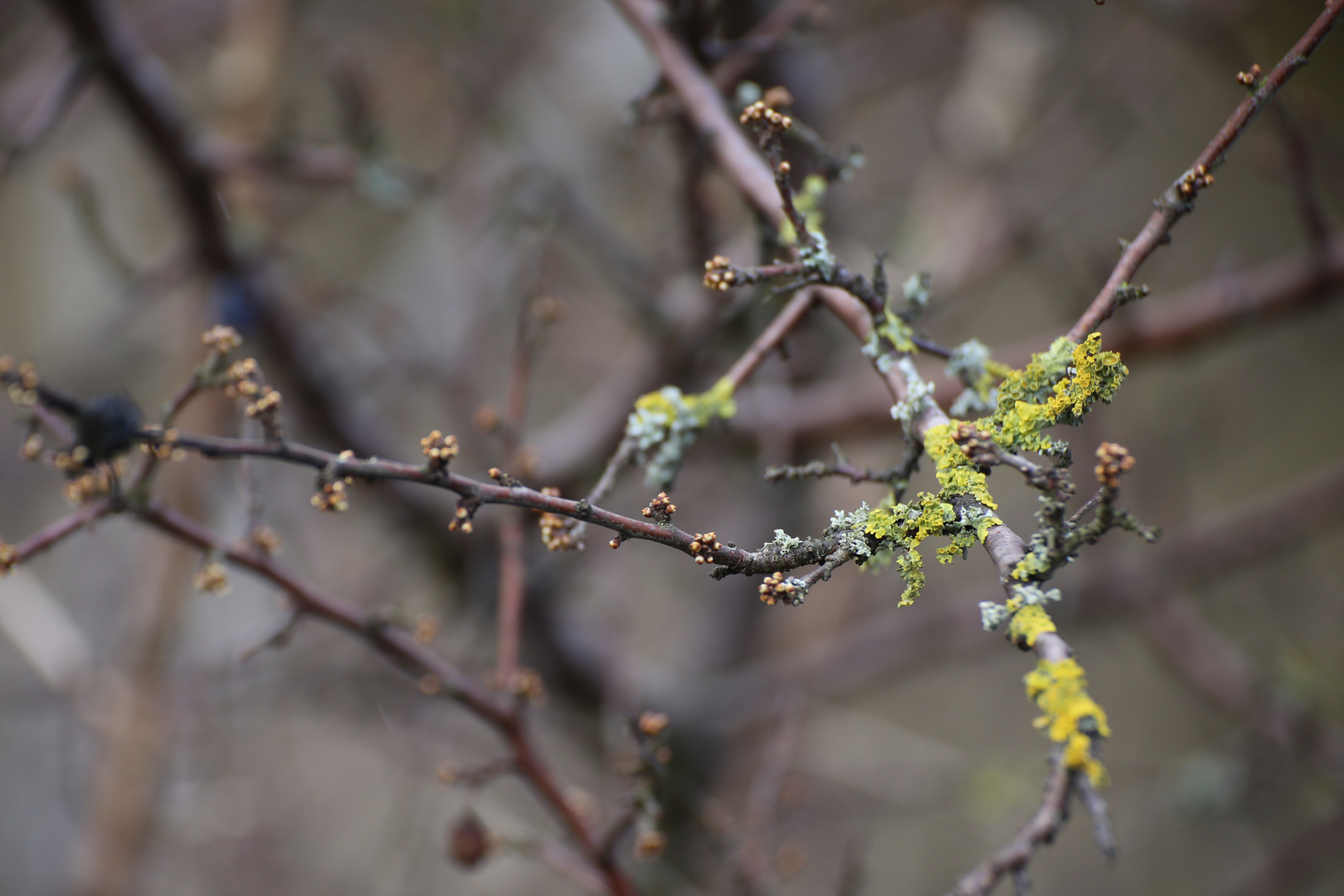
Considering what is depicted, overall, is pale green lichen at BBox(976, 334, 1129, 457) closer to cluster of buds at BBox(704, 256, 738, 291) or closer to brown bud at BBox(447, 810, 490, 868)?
cluster of buds at BBox(704, 256, 738, 291)

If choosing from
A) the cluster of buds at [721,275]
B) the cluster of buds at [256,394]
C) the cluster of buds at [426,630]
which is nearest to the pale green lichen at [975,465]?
the cluster of buds at [721,275]

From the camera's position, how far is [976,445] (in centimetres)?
32

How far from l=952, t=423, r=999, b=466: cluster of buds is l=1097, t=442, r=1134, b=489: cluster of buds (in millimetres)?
38

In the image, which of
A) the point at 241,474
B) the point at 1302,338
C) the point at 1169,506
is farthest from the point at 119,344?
the point at 1302,338

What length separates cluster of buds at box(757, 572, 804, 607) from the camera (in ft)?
1.02

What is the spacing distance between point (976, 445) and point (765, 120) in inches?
6.3

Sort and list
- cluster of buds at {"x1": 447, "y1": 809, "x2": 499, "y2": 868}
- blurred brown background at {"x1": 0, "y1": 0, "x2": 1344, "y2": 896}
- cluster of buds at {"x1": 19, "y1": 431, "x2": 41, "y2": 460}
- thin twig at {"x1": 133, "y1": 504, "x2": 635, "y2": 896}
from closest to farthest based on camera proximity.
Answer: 1. cluster of buds at {"x1": 19, "y1": 431, "x2": 41, "y2": 460}
2. thin twig at {"x1": 133, "y1": 504, "x2": 635, "y2": 896}
3. cluster of buds at {"x1": 447, "y1": 809, "x2": 499, "y2": 868}
4. blurred brown background at {"x1": 0, "y1": 0, "x2": 1344, "y2": 896}

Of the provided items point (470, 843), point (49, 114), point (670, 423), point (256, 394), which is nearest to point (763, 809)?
point (470, 843)

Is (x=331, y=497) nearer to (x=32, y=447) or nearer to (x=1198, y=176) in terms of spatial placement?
(x=32, y=447)

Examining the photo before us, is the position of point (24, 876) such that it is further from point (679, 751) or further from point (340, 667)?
point (679, 751)

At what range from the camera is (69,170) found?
2.80 ft

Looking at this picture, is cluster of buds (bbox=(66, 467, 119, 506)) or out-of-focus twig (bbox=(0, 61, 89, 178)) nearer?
cluster of buds (bbox=(66, 467, 119, 506))

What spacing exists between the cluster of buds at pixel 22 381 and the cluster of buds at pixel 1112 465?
1.40 ft

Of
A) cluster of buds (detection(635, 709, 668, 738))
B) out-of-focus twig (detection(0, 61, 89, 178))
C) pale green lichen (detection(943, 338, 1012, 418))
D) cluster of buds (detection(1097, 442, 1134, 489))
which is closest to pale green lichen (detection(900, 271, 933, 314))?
pale green lichen (detection(943, 338, 1012, 418))
